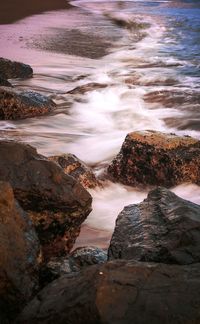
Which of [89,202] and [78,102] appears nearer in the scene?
[89,202]

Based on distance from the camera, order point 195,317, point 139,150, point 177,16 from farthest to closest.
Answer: point 177,16, point 139,150, point 195,317

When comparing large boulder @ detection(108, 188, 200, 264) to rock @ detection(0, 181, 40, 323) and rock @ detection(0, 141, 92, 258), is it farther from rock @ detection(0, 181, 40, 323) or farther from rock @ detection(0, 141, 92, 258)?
rock @ detection(0, 181, 40, 323)

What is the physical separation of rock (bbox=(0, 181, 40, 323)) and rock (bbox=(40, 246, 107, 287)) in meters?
0.17

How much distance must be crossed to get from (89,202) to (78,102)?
6.17m

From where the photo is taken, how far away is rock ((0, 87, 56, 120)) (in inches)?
294

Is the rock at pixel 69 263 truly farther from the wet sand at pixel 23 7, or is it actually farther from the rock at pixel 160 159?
the wet sand at pixel 23 7

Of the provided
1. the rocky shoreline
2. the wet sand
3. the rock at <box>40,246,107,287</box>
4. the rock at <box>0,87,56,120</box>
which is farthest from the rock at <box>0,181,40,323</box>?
the wet sand

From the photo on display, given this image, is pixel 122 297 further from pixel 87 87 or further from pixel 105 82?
pixel 105 82

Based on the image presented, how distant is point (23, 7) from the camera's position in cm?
2353

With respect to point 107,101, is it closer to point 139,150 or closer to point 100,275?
point 139,150

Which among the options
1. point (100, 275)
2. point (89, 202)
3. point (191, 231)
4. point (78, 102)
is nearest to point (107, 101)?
point (78, 102)

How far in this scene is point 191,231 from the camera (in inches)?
111

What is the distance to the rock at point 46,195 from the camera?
3.25 meters

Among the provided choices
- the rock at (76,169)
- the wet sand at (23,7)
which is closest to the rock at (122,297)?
the rock at (76,169)
